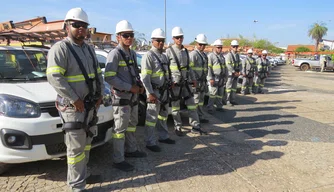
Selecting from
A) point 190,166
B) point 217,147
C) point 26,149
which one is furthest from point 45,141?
point 217,147

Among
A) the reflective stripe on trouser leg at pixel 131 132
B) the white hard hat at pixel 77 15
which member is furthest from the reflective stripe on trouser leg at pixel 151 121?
the white hard hat at pixel 77 15

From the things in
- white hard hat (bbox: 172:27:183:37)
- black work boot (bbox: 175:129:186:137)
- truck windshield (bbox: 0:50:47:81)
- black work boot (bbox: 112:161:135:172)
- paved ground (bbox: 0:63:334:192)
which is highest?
white hard hat (bbox: 172:27:183:37)

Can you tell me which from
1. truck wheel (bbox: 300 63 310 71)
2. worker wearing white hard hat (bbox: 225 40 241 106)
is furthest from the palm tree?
worker wearing white hard hat (bbox: 225 40 241 106)

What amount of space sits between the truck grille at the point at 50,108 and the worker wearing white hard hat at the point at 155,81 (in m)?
1.45

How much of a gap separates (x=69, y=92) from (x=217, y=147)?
2900mm

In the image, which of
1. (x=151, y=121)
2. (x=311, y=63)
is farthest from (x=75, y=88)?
(x=311, y=63)

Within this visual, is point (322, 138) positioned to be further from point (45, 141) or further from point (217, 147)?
point (45, 141)

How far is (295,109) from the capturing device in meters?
8.05

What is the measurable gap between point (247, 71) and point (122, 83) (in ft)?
26.7

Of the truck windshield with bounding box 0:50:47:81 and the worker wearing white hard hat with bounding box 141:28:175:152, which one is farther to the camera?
the worker wearing white hard hat with bounding box 141:28:175:152

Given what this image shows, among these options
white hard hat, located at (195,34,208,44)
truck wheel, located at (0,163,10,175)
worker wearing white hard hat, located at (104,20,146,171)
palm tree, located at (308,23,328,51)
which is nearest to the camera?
truck wheel, located at (0,163,10,175)

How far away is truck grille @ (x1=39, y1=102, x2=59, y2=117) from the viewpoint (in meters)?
3.07

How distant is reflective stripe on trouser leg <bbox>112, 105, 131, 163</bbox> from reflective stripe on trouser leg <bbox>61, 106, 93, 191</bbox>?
2.03ft

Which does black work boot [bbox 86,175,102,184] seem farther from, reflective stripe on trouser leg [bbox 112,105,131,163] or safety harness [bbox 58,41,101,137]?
safety harness [bbox 58,41,101,137]
